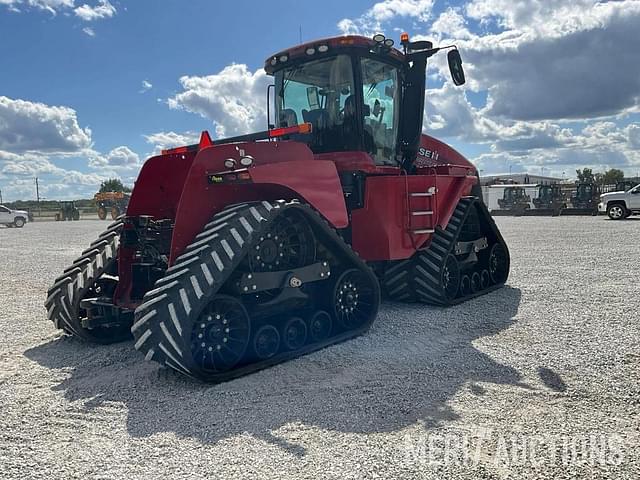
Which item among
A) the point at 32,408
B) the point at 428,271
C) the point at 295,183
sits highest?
the point at 295,183

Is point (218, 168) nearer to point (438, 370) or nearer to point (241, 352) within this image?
point (241, 352)

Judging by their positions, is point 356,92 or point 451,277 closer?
point 356,92

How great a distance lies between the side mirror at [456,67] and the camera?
6.82m

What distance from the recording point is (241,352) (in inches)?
190

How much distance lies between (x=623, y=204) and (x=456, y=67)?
24987 millimetres

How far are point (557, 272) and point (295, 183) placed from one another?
6.83m

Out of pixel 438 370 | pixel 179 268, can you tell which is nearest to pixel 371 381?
pixel 438 370

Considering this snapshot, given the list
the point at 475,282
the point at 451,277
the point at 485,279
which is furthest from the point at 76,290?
the point at 485,279

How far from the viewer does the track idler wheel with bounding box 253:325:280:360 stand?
5.04 metres

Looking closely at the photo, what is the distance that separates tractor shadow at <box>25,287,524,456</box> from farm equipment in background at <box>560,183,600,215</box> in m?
32.2

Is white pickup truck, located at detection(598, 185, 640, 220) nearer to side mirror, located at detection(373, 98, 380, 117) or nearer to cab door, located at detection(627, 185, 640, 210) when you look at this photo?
cab door, located at detection(627, 185, 640, 210)

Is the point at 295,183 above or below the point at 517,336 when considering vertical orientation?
above

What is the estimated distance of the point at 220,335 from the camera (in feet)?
15.4

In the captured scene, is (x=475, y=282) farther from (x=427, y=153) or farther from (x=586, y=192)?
(x=586, y=192)
